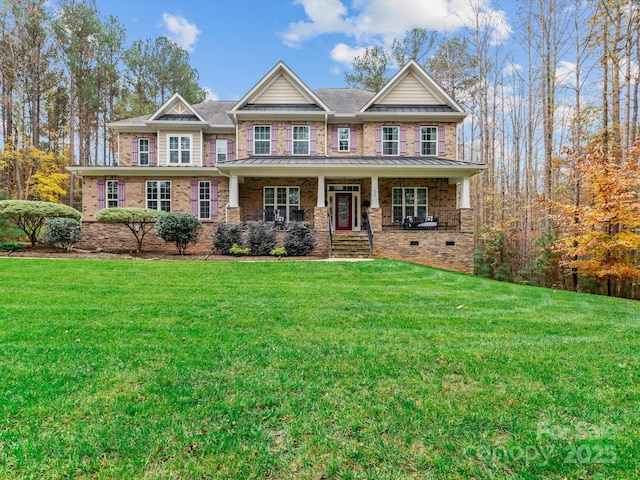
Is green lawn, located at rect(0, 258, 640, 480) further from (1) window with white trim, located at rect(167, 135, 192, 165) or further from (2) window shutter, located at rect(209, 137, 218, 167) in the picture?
(2) window shutter, located at rect(209, 137, 218, 167)

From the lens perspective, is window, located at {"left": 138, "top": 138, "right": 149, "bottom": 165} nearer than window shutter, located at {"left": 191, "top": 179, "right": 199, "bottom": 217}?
No

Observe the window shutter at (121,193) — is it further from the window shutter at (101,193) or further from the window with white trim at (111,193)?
the window shutter at (101,193)

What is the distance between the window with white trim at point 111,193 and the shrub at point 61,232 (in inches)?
194

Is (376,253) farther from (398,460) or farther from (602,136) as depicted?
(398,460)

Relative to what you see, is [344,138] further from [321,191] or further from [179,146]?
[179,146]

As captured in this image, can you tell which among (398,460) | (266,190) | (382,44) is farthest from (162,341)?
(382,44)

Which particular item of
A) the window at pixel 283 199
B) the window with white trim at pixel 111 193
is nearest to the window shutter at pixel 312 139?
the window at pixel 283 199

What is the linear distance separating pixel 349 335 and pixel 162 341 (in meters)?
2.33

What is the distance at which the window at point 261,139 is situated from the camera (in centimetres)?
1716

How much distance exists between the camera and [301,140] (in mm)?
17250

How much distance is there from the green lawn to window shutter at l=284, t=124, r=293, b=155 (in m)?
12.3

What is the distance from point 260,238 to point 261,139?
6.19 m

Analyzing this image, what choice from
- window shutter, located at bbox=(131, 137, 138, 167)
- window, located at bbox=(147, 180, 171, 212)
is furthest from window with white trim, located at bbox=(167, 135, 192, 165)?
Result: window shutter, located at bbox=(131, 137, 138, 167)

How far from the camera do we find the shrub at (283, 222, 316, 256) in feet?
44.6
